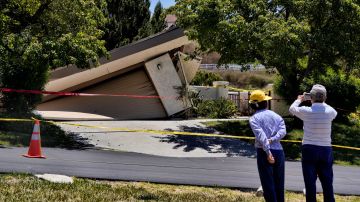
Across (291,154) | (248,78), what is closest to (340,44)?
(291,154)

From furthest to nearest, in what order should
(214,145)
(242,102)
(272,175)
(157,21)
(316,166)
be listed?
(157,21) < (242,102) < (214,145) < (316,166) < (272,175)

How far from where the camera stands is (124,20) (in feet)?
87.4

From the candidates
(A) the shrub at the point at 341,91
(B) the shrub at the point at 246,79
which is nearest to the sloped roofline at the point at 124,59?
(A) the shrub at the point at 341,91

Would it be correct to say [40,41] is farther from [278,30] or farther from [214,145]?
[278,30]

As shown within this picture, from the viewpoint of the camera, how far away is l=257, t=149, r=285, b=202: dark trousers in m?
6.50

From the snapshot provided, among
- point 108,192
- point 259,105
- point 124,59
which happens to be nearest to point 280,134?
point 259,105

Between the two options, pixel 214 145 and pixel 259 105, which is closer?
pixel 259 105

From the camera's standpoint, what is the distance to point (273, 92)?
78.4ft

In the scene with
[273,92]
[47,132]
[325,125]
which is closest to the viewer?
[325,125]

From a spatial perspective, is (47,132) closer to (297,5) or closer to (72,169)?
(72,169)

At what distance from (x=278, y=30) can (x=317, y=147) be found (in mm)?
8029

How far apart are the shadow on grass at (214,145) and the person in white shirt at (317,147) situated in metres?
6.80

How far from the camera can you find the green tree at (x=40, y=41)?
13.1 meters

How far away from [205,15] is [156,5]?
47.3 feet
